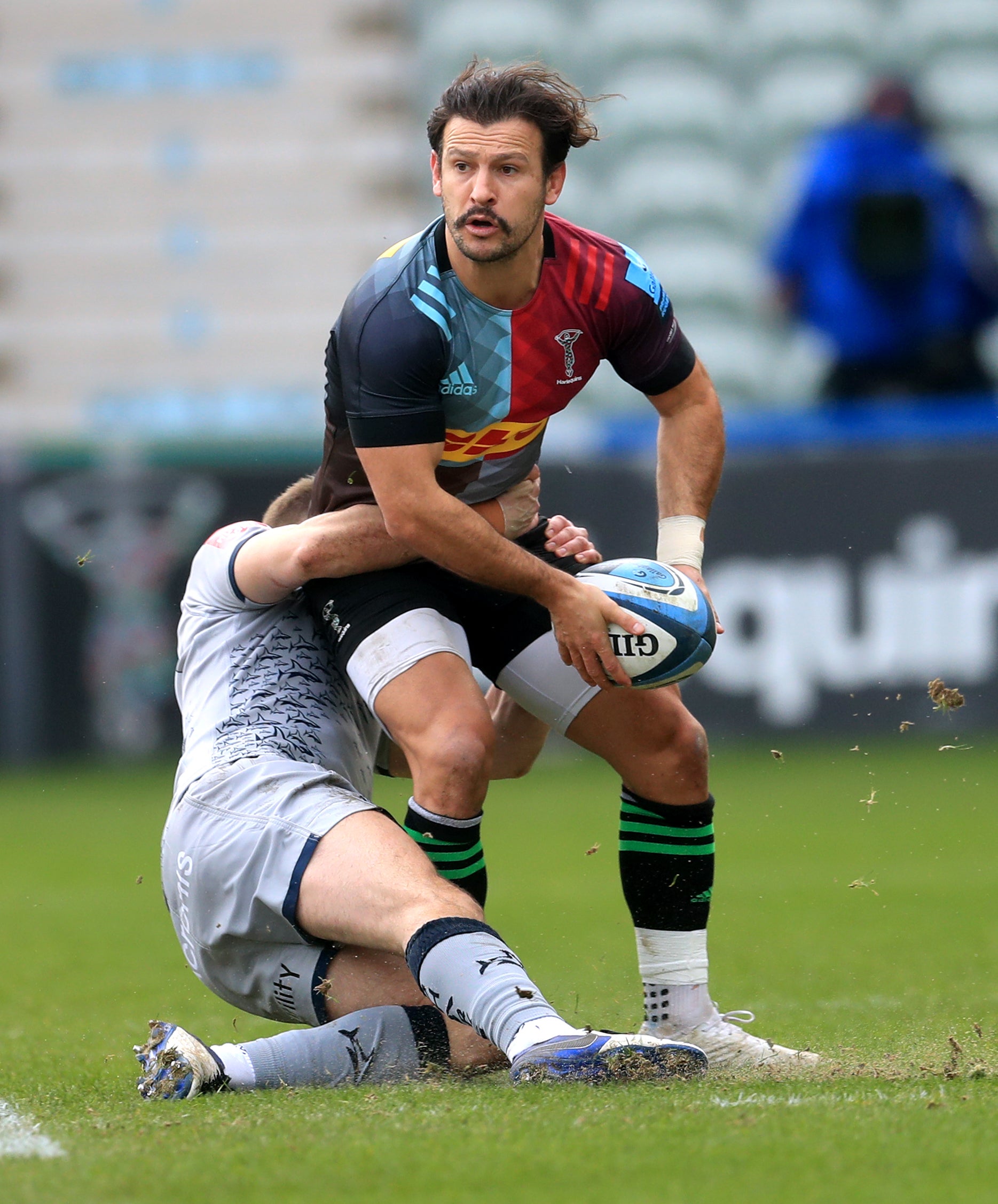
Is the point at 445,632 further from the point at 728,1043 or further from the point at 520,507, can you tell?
the point at 728,1043

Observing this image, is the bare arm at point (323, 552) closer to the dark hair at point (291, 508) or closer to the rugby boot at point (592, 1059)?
the dark hair at point (291, 508)

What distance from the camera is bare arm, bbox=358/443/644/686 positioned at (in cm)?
373

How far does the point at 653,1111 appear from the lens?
297 cm

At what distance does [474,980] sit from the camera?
10.8 feet

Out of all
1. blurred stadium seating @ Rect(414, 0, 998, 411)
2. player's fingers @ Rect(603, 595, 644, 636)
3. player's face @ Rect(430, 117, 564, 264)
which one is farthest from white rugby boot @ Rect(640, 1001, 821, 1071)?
blurred stadium seating @ Rect(414, 0, 998, 411)

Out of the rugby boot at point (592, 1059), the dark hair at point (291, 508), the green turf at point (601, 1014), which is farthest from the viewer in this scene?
the dark hair at point (291, 508)

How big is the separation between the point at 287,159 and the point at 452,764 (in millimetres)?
11402

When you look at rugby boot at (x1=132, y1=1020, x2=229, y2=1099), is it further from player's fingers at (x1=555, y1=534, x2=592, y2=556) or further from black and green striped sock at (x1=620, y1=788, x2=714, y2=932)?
player's fingers at (x1=555, y1=534, x2=592, y2=556)

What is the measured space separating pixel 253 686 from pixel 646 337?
3.85 ft

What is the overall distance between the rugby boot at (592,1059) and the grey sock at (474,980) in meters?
0.07

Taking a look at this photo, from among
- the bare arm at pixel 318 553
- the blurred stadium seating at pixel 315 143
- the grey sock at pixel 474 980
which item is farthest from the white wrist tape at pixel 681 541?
the blurred stadium seating at pixel 315 143

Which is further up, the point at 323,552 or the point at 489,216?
the point at 489,216

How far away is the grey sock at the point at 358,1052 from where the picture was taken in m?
3.50

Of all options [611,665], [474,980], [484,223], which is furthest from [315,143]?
[474,980]
